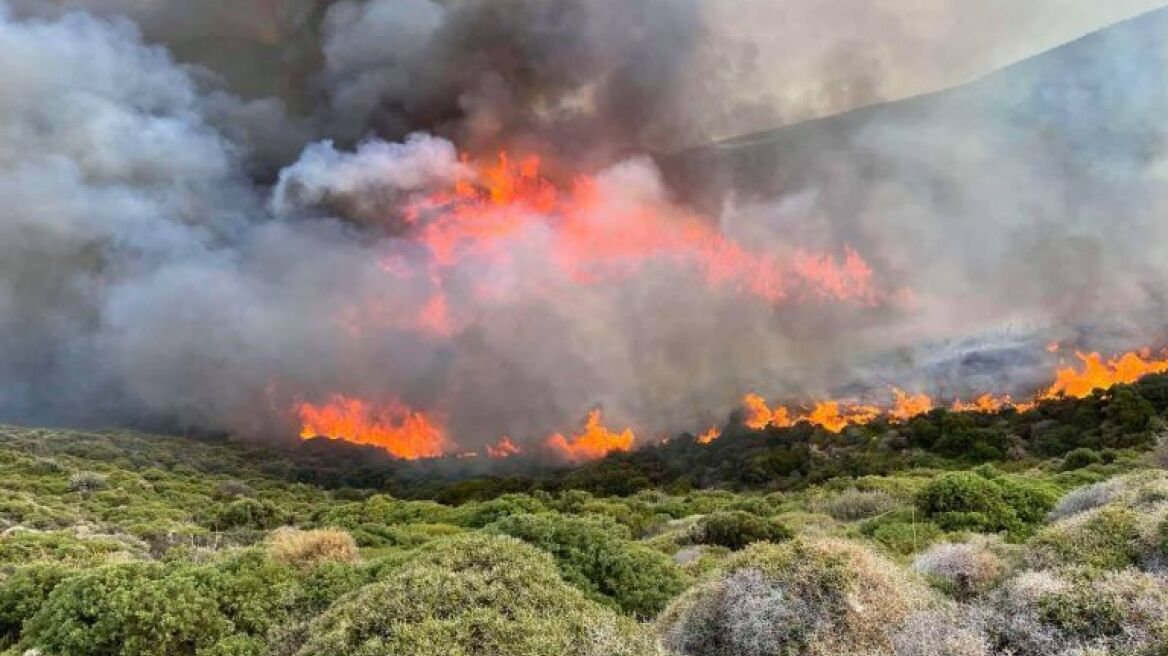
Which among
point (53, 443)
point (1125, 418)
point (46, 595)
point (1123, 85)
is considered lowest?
point (1125, 418)

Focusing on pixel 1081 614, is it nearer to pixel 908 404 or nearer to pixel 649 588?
pixel 649 588

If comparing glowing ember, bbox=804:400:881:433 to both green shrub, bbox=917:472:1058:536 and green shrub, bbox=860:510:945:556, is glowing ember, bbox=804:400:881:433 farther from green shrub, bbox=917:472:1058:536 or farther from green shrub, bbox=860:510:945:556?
green shrub, bbox=860:510:945:556

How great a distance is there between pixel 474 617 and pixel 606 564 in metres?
6.89

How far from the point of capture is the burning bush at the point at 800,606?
367 inches

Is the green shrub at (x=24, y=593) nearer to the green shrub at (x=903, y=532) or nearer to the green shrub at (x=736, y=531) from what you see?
the green shrub at (x=736, y=531)

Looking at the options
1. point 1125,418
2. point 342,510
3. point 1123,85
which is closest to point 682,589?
point 342,510

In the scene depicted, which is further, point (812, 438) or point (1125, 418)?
point (812, 438)

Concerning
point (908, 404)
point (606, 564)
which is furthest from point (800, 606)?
point (908, 404)

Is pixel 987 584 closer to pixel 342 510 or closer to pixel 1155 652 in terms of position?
pixel 1155 652

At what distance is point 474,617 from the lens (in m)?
8.04

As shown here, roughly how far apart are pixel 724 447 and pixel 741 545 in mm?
53944

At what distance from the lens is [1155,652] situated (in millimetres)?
7477

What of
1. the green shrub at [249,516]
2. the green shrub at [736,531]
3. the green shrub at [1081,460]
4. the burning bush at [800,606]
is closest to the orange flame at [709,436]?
the green shrub at [1081,460]

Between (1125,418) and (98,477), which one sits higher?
(98,477)
